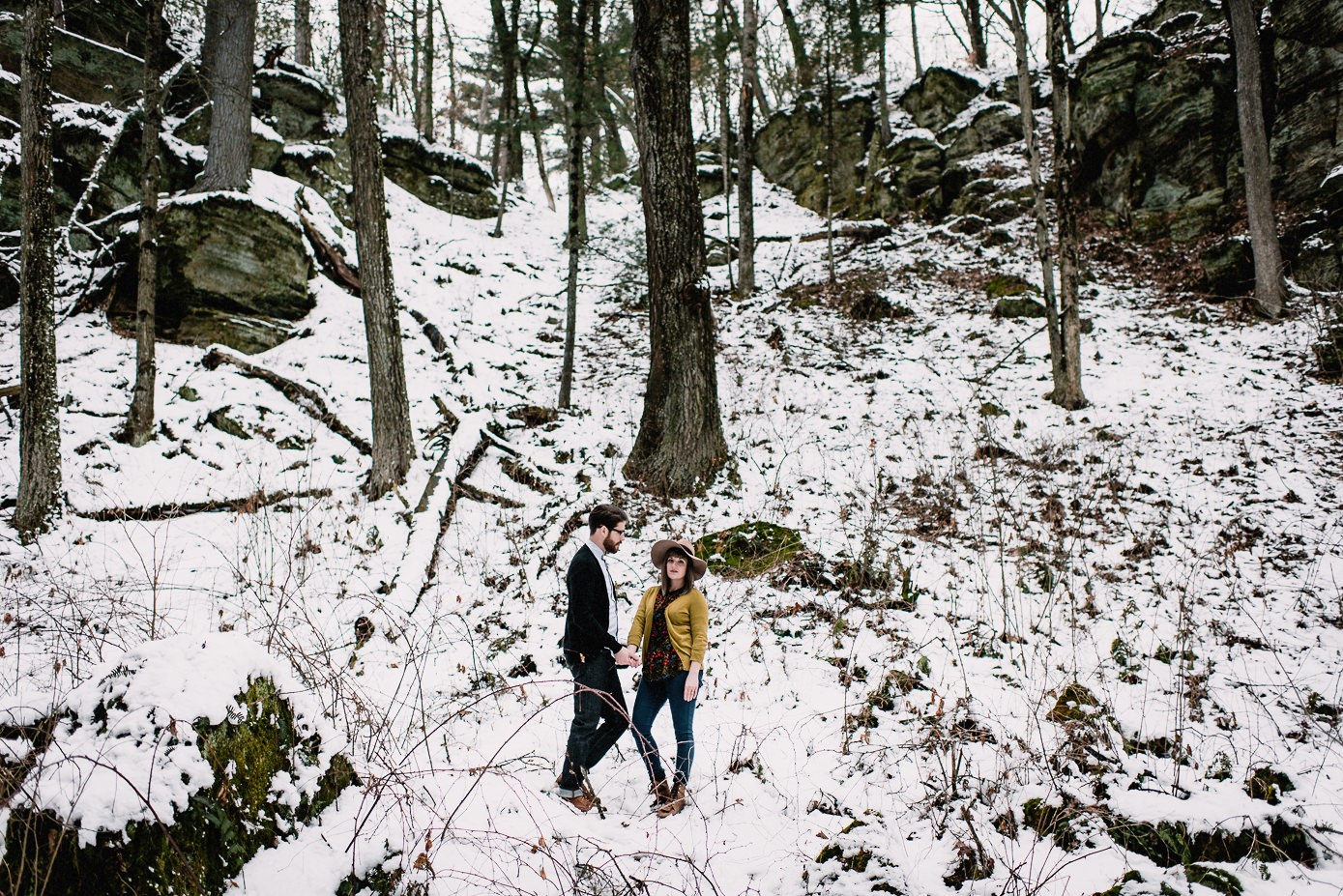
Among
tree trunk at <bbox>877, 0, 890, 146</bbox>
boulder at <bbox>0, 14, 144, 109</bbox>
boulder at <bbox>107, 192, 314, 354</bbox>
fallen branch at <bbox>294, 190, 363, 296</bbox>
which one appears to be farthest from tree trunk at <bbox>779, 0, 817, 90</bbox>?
boulder at <bbox>0, 14, 144, 109</bbox>

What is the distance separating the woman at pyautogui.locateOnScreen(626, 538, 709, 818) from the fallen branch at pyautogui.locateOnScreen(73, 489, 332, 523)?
→ 16.0 feet

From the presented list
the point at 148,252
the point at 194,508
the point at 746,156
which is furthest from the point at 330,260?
the point at 746,156

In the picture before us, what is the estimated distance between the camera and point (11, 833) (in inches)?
69.4

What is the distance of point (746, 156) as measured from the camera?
15.3m

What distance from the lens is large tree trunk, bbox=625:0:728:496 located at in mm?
7246

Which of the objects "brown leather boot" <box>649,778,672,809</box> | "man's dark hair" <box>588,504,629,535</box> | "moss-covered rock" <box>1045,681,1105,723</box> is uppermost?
"man's dark hair" <box>588,504,629,535</box>

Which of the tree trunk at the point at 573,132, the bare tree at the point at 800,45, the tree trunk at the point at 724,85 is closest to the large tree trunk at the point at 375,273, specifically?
the tree trunk at the point at 573,132

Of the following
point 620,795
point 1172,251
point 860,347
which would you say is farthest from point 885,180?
point 620,795

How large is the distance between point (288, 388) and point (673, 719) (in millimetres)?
8303

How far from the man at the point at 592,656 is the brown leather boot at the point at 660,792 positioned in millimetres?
344

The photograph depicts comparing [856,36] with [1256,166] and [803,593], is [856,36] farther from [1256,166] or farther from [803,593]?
[803,593]

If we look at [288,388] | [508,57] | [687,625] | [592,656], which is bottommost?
[592,656]

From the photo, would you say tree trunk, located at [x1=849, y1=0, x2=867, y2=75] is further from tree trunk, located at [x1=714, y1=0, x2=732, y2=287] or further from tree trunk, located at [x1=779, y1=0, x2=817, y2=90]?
tree trunk, located at [x1=714, y1=0, x2=732, y2=287]

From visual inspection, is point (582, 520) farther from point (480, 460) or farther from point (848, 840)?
point (848, 840)
